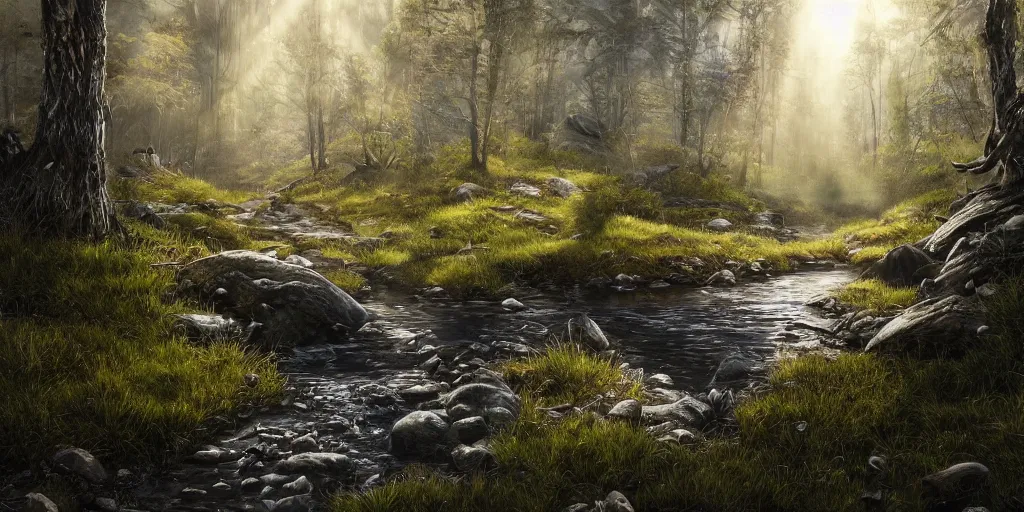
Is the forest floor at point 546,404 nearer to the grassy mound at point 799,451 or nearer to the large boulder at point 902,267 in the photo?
the grassy mound at point 799,451

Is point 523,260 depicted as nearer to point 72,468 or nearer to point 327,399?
point 327,399

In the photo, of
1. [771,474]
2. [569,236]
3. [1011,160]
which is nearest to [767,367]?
[771,474]

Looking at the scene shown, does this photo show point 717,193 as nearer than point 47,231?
No

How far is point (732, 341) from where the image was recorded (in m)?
8.30

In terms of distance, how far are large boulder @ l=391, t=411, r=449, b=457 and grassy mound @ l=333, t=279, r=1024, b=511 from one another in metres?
0.55

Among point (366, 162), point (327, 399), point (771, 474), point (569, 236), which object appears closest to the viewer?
point (771, 474)

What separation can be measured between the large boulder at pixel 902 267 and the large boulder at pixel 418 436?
9.23m

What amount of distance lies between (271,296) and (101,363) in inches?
117

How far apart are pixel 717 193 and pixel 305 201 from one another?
19.8m

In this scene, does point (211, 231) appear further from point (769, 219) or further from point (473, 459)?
point (769, 219)

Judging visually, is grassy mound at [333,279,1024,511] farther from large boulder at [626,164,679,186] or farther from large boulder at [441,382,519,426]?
large boulder at [626,164,679,186]

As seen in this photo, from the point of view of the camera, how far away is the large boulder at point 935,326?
5.84m

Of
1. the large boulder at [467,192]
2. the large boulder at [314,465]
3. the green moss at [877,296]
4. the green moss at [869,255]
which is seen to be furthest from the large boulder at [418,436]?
the large boulder at [467,192]

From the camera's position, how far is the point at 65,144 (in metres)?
8.16
